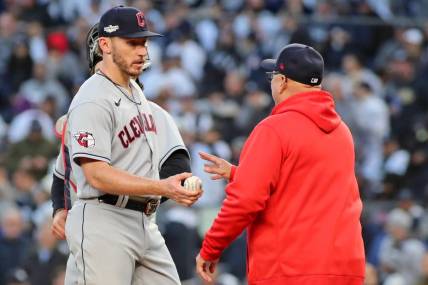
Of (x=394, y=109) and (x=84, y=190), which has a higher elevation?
(x=84, y=190)

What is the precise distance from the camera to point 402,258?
12508 millimetres

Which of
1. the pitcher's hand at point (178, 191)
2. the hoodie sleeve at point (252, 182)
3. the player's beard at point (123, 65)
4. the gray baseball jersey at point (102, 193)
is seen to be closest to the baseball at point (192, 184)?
the pitcher's hand at point (178, 191)

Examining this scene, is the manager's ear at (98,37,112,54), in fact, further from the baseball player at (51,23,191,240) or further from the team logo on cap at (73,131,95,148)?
the team logo on cap at (73,131,95,148)

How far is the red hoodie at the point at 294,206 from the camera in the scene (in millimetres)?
5930

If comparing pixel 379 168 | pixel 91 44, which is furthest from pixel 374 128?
pixel 91 44

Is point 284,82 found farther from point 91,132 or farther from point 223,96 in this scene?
point 223,96

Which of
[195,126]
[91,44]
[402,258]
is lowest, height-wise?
[402,258]

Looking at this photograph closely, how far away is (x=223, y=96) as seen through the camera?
52.4 feet

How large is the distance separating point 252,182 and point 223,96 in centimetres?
1012

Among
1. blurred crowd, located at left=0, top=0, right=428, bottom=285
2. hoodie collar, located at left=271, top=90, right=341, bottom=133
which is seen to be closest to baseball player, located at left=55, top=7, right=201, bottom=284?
hoodie collar, located at left=271, top=90, right=341, bottom=133

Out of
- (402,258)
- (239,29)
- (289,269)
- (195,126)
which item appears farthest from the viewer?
(239,29)

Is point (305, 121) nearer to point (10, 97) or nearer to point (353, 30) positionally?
point (10, 97)

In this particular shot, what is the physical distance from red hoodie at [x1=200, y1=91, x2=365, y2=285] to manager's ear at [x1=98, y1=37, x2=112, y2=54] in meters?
0.88

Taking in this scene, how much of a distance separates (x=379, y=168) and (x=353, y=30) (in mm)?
3084
